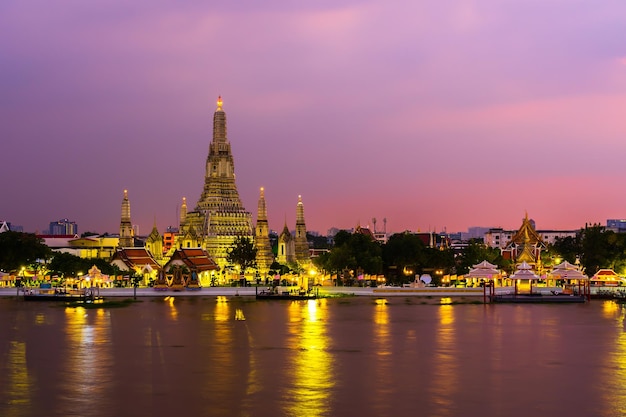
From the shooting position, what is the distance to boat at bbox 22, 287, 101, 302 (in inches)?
2803

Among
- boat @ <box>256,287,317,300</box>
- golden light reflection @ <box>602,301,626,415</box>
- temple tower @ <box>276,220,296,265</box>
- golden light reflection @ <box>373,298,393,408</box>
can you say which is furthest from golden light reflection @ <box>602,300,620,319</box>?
temple tower @ <box>276,220,296,265</box>

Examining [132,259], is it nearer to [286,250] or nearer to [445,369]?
[286,250]

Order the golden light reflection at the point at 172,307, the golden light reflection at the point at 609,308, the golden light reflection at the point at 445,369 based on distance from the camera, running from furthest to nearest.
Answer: the golden light reflection at the point at 609,308 → the golden light reflection at the point at 172,307 → the golden light reflection at the point at 445,369

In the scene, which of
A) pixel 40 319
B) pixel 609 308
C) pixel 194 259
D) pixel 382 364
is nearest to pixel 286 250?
pixel 194 259

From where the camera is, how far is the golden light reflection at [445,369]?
27938mm

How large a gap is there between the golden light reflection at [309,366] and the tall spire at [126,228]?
57.8 metres

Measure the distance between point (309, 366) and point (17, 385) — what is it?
34.5 feet

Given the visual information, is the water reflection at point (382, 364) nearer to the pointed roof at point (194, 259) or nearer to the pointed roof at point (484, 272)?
the pointed roof at point (484, 272)

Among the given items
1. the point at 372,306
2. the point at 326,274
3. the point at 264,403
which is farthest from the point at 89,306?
the point at 264,403

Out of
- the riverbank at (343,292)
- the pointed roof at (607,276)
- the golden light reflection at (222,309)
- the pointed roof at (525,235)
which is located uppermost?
the pointed roof at (525,235)

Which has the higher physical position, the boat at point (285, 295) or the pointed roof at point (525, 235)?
the pointed roof at point (525, 235)

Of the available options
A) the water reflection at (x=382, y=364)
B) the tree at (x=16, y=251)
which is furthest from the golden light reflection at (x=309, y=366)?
the tree at (x=16, y=251)

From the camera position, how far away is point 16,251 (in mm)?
87938

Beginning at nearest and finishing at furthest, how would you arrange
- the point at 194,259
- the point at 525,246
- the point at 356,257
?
the point at 356,257 → the point at 194,259 → the point at 525,246
